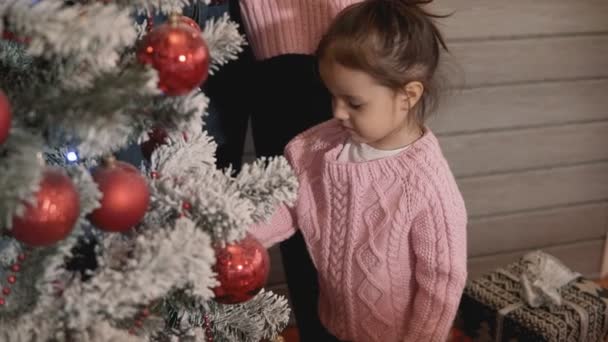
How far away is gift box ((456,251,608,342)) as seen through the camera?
1.46 meters

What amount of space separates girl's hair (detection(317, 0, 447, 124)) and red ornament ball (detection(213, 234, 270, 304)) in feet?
1.30

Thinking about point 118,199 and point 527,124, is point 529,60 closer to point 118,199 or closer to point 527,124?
point 527,124

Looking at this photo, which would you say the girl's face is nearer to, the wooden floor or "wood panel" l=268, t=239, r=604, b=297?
the wooden floor

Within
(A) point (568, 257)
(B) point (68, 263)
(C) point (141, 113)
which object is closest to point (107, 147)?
(C) point (141, 113)

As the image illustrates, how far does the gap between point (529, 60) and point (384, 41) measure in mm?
947

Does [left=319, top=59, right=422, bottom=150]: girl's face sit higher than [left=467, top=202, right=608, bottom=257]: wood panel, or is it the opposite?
[left=319, top=59, right=422, bottom=150]: girl's face

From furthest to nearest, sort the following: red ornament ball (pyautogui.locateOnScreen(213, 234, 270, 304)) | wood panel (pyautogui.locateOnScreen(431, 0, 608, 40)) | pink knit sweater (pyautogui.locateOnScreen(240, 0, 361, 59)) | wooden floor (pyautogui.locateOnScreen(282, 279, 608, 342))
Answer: wooden floor (pyautogui.locateOnScreen(282, 279, 608, 342))
wood panel (pyautogui.locateOnScreen(431, 0, 608, 40))
pink knit sweater (pyautogui.locateOnScreen(240, 0, 361, 59))
red ornament ball (pyautogui.locateOnScreen(213, 234, 270, 304))

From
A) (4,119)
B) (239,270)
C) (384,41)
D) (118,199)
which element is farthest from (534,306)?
(4,119)

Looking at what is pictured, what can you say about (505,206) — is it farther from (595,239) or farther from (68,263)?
(68,263)

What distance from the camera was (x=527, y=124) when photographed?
1.80 metres

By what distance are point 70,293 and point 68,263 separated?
122 millimetres

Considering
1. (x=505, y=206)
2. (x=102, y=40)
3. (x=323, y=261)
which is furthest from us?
(x=505, y=206)

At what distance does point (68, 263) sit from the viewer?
0.66 meters

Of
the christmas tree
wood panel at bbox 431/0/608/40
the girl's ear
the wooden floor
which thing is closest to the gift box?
the wooden floor
